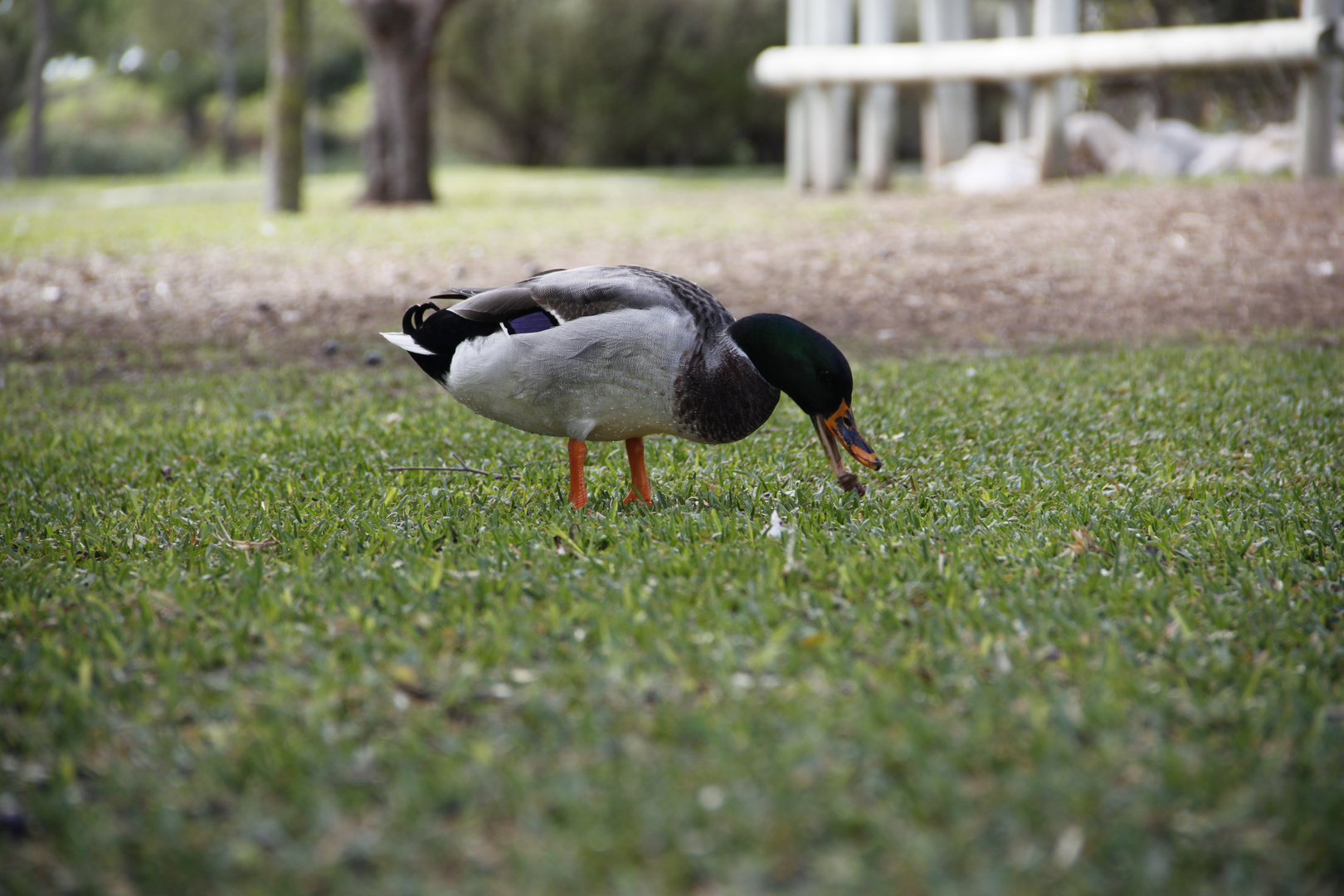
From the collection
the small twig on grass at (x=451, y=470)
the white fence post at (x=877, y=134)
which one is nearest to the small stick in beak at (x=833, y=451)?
the small twig on grass at (x=451, y=470)

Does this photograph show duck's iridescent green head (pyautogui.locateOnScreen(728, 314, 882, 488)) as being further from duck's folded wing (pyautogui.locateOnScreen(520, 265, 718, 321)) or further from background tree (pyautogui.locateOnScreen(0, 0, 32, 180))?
background tree (pyautogui.locateOnScreen(0, 0, 32, 180))

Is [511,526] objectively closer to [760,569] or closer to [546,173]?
[760,569]

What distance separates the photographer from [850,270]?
9.54 m

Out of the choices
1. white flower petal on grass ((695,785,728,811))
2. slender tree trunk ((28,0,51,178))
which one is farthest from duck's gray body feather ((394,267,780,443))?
slender tree trunk ((28,0,51,178))

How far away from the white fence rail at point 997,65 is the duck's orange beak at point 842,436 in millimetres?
9035

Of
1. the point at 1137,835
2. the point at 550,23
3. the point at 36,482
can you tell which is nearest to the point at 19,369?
the point at 36,482

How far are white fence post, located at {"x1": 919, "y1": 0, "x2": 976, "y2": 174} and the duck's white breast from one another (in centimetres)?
1274

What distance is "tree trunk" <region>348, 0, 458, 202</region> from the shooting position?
14.8 meters

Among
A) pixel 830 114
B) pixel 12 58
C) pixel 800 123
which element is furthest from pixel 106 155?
pixel 830 114

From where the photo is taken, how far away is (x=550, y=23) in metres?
24.2

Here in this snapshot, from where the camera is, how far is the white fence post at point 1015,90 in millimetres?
16547

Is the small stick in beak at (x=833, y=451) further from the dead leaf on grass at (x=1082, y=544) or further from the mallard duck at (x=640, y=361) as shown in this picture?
the dead leaf on grass at (x=1082, y=544)

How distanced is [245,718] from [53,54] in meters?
35.1

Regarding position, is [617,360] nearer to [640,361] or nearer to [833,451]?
[640,361]
